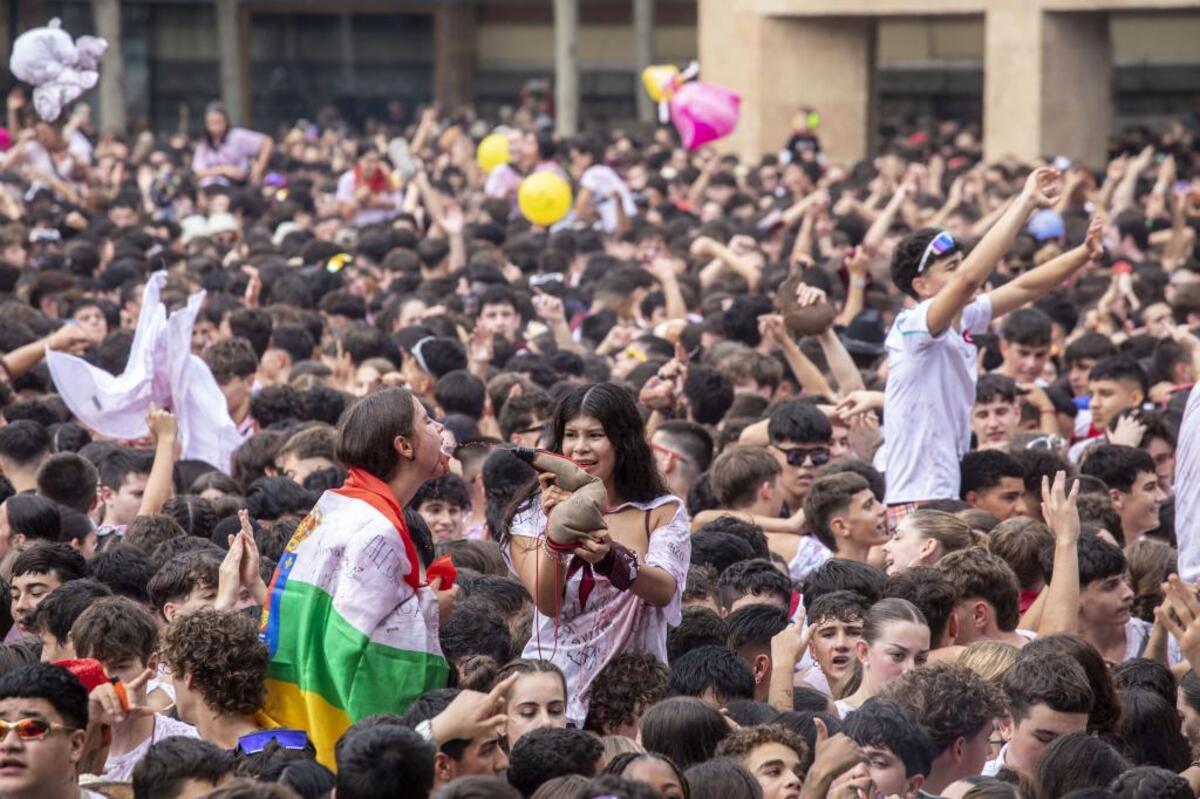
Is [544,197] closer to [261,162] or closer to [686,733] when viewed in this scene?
[261,162]

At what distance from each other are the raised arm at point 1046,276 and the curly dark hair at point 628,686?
10.2 ft

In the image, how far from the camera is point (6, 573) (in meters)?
6.57

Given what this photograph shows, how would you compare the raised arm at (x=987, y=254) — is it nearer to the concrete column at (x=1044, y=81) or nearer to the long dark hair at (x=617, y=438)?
the long dark hair at (x=617, y=438)

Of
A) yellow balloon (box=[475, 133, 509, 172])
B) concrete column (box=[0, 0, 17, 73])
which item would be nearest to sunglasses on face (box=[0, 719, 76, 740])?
yellow balloon (box=[475, 133, 509, 172])

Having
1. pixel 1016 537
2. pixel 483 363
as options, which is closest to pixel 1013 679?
pixel 1016 537

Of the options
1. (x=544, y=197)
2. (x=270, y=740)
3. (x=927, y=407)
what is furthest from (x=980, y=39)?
(x=270, y=740)

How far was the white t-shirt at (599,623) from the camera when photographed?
17.4 feet

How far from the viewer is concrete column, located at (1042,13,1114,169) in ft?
74.7

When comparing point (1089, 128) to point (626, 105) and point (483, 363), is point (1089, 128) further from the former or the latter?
point (483, 363)

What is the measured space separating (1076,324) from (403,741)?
30.9ft

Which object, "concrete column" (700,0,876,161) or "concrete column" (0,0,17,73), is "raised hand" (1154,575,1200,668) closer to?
"concrete column" (700,0,876,161)

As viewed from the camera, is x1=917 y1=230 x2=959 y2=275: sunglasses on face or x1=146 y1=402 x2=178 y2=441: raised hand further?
x1=917 y1=230 x2=959 y2=275: sunglasses on face

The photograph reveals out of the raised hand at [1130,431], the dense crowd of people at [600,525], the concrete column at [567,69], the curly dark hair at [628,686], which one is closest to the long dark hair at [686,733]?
the dense crowd of people at [600,525]

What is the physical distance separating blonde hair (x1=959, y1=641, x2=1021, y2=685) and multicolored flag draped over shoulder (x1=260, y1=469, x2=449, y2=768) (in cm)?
157
